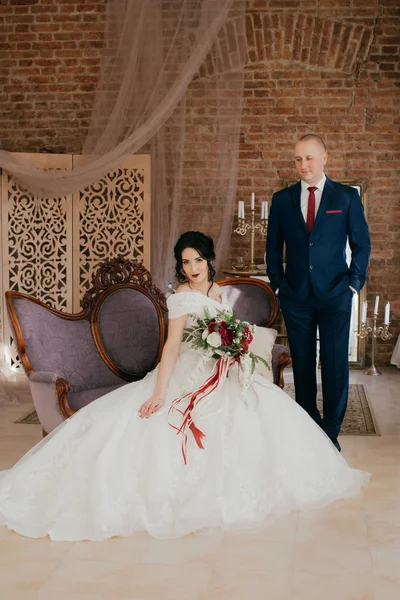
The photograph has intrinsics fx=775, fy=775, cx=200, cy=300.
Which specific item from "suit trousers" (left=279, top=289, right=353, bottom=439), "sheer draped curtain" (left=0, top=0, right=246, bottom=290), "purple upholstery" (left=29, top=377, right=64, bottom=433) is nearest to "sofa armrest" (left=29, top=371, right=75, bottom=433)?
"purple upholstery" (left=29, top=377, right=64, bottom=433)

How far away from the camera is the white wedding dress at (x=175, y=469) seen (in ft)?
9.93

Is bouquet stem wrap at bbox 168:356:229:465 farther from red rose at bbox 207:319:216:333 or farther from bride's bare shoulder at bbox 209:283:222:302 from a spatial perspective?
bride's bare shoulder at bbox 209:283:222:302

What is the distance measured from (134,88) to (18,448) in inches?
88.5

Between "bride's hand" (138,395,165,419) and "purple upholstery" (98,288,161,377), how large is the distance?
0.89 m

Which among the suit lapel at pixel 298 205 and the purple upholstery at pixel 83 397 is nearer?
the purple upholstery at pixel 83 397

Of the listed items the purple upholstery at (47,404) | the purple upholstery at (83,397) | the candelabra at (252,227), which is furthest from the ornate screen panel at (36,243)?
the purple upholstery at (47,404)

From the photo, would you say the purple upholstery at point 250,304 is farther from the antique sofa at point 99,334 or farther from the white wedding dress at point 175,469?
the white wedding dress at point 175,469

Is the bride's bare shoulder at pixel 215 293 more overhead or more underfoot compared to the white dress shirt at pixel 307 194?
more underfoot

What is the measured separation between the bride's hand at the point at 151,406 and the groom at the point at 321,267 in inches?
42.3

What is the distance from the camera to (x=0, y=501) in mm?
3154

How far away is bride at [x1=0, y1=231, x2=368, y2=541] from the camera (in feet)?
9.95

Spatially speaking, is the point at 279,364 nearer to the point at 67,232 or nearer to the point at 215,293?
the point at 215,293

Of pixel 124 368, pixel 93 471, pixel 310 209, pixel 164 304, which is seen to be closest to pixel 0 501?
pixel 93 471

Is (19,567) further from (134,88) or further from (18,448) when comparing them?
(134,88)
